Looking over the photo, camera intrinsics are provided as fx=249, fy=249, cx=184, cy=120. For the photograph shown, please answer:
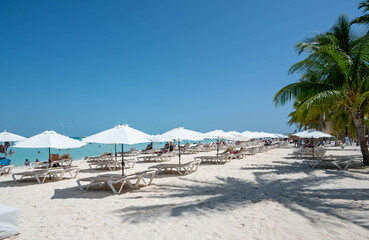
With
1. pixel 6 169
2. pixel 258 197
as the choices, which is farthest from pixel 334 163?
pixel 6 169

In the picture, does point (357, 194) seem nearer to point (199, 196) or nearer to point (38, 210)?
point (199, 196)

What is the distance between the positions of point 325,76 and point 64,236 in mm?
11133

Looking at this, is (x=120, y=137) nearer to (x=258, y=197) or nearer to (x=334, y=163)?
(x=258, y=197)

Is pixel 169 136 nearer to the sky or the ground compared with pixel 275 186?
nearer to the sky

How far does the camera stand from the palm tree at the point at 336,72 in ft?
31.0

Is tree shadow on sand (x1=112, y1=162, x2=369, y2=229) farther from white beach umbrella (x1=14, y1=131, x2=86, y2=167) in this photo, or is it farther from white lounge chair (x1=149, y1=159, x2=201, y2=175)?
white beach umbrella (x1=14, y1=131, x2=86, y2=167)

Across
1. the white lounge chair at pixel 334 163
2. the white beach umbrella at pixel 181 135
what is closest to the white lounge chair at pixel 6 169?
the white beach umbrella at pixel 181 135

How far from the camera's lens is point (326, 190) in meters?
5.98

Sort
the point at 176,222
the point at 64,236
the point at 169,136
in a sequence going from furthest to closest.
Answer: the point at 169,136 → the point at 176,222 → the point at 64,236

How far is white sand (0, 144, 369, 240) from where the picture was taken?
3602 mm

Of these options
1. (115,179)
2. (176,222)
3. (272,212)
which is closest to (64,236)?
(176,222)

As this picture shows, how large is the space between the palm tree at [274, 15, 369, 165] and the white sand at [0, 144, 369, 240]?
382 centimetres

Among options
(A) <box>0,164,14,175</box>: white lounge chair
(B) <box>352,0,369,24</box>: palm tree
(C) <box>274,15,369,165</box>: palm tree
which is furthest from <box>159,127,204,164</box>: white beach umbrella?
(B) <box>352,0,369,24</box>: palm tree

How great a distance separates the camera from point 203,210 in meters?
4.60
